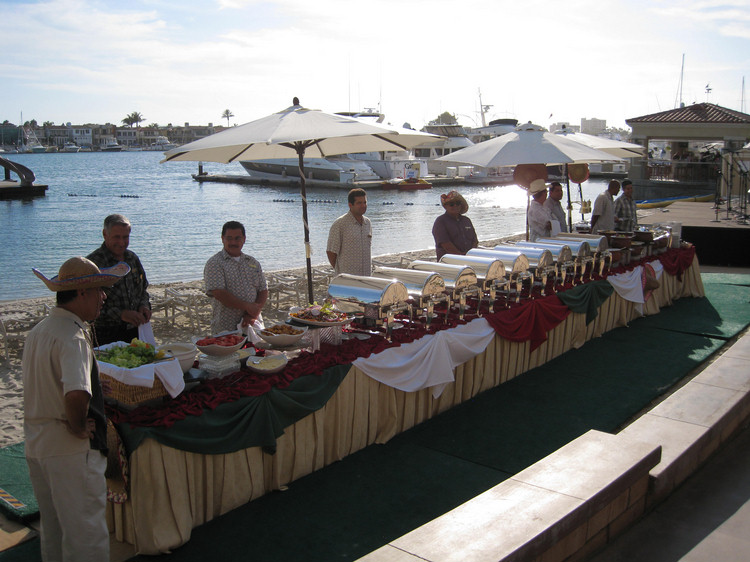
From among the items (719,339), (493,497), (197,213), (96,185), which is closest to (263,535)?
(493,497)

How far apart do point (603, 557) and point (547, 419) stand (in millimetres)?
1982

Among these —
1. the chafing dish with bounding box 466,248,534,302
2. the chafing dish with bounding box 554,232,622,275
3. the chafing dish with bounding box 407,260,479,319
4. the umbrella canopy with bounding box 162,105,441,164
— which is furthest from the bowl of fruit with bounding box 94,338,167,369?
the chafing dish with bounding box 554,232,622,275

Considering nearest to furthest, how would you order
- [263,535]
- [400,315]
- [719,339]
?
[263,535], [400,315], [719,339]

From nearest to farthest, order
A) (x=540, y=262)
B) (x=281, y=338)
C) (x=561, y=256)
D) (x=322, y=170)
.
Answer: (x=281, y=338)
(x=540, y=262)
(x=561, y=256)
(x=322, y=170)

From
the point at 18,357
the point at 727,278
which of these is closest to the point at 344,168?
the point at 727,278

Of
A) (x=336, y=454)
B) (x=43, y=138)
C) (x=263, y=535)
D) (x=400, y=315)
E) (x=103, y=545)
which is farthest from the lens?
(x=43, y=138)

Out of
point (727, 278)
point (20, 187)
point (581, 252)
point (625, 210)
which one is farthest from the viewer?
point (20, 187)

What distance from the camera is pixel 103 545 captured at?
9.49ft

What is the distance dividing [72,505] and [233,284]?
214cm

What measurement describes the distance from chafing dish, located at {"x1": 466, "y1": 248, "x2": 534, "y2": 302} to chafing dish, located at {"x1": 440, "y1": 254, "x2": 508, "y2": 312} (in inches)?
4.7

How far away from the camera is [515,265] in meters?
6.16

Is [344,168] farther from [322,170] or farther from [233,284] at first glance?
[233,284]

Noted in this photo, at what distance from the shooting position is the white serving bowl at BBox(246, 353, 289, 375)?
3.83 m

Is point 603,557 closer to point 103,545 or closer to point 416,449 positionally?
point 416,449
